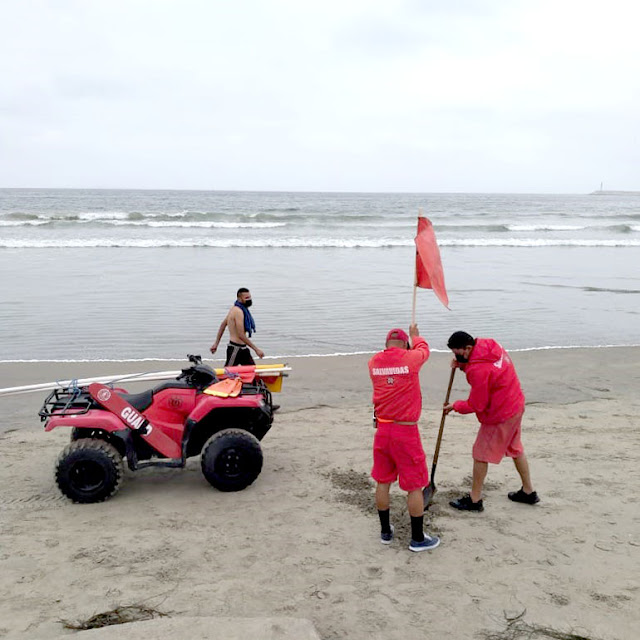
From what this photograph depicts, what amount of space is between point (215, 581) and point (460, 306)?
11.3 metres

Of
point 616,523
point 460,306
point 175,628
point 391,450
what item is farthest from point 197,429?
point 460,306

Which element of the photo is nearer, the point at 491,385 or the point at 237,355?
the point at 491,385

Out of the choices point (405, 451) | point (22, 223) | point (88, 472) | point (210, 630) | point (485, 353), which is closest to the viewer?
point (210, 630)

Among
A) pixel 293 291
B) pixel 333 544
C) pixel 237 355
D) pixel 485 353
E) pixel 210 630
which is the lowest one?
pixel 333 544

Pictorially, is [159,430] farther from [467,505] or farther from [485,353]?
[485,353]

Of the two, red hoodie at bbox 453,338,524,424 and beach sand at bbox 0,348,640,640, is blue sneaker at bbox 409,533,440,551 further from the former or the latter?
red hoodie at bbox 453,338,524,424

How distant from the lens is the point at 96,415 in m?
5.41

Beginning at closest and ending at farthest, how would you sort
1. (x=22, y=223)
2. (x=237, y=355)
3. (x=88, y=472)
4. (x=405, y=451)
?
(x=405, y=451)
(x=88, y=472)
(x=237, y=355)
(x=22, y=223)

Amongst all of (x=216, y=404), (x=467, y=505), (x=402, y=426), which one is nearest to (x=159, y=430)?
(x=216, y=404)

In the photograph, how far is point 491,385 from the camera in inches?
203

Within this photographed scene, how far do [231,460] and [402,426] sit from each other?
5.41 feet

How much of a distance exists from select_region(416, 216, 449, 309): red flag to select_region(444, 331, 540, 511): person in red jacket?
425 mm

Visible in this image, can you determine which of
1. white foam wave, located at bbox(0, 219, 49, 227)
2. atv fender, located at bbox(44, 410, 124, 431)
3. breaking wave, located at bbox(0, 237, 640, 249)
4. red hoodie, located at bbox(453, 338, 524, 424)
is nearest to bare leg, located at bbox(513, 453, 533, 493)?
red hoodie, located at bbox(453, 338, 524, 424)

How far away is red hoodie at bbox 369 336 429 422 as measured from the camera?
4.57 metres
